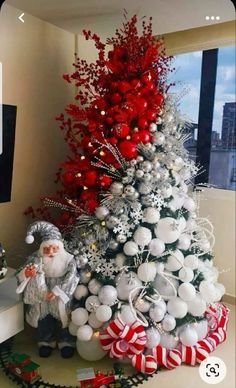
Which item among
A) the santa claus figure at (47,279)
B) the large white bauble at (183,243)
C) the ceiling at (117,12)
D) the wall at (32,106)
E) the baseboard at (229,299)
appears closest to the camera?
the ceiling at (117,12)

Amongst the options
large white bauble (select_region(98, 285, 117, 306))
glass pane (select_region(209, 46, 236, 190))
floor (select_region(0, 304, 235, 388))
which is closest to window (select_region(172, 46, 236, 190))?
glass pane (select_region(209, 46, 236, 190))

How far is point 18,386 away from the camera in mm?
1018

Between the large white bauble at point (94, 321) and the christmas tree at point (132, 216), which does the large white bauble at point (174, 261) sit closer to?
the christmas tree at point (132, 216)

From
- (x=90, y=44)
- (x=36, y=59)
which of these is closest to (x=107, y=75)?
(x=90, y=44)

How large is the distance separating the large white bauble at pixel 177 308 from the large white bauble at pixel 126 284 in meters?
0.13

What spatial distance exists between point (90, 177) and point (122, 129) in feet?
0.63

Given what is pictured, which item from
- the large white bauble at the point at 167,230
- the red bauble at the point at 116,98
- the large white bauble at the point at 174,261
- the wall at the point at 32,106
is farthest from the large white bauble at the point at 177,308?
the red bauble at the point at 116,98

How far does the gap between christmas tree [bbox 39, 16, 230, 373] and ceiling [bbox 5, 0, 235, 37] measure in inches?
4.3

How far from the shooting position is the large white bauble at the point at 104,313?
110 cm

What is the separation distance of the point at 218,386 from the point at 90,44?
1.09 metres

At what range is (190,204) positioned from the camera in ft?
3.87

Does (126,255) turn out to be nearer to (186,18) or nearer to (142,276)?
(142,276)

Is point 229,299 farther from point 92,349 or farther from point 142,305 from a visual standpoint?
point 92,349

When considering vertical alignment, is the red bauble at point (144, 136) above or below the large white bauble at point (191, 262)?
above
